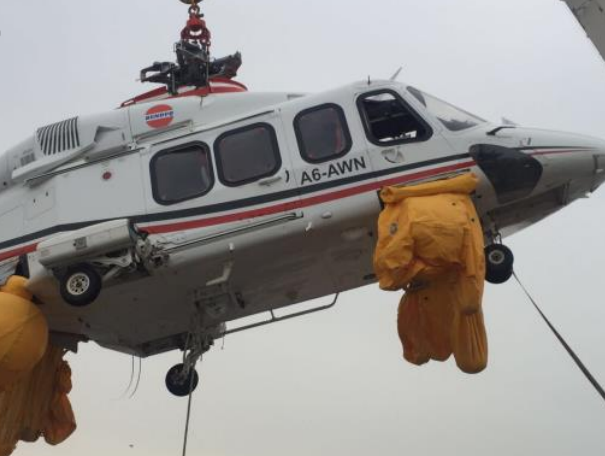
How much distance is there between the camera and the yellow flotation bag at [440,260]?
331 inches

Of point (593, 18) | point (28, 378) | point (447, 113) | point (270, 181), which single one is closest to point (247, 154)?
point (270, 181)

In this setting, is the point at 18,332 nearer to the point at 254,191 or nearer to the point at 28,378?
the point at 28,378

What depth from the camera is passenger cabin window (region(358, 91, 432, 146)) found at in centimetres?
971

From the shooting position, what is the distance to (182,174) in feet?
32.8

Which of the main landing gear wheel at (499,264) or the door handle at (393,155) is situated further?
the door handle at (393,155)

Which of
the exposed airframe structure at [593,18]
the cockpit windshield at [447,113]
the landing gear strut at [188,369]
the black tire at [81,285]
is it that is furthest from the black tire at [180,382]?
the exposed airframe structure at [593,18]

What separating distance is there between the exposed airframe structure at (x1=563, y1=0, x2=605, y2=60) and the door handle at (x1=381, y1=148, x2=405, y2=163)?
2.13 meters

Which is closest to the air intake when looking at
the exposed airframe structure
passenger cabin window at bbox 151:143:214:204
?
passenger cabin window at bbox 151:143:214:204

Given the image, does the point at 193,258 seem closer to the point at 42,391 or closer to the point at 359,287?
the point at 359,287

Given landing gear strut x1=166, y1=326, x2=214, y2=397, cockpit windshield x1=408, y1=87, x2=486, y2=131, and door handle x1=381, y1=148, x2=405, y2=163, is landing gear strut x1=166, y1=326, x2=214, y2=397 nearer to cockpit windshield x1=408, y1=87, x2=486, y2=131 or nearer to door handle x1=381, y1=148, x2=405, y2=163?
door handle x1=381, y1=148, x2=405, y2=163

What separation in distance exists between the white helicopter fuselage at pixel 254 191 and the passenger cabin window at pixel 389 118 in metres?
0.01

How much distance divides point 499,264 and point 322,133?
2266 millimetres

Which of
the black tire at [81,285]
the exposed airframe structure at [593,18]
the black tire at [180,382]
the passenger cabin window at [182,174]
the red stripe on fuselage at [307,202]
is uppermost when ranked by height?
the exposed airframe structure at [593,18]

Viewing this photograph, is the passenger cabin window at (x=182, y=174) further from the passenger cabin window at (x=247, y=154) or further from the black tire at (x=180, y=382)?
the black tire at (x=180, y=382)
